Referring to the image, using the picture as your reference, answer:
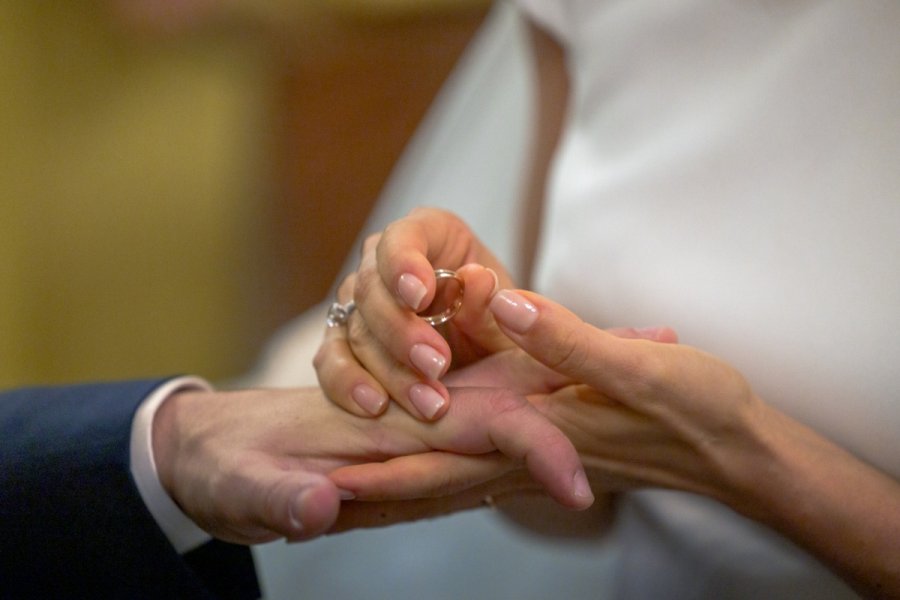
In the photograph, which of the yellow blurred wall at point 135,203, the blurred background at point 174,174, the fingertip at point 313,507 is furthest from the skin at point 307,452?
the yellow blurred wall at point 135,203

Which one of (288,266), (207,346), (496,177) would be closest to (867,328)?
(496,177)

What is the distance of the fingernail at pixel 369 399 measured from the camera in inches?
19.2

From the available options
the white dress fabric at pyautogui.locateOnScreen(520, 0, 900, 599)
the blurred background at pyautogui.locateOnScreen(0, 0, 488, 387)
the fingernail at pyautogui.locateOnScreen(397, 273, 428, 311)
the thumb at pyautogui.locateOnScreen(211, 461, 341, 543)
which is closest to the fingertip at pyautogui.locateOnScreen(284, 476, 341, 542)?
the thumb at pyautogui.locateOnScreen(211, 461, 341, 543)

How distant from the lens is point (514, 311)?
430 millimetres

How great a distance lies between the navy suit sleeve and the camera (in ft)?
1.64

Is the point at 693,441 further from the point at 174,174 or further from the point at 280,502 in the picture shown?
the point at 174,174

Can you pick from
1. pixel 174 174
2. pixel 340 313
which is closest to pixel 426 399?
pixel 340 313

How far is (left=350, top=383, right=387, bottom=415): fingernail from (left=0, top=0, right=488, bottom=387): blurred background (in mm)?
995

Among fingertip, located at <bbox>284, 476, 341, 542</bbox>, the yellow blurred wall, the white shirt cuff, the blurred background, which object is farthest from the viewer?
the yellow blurred wall

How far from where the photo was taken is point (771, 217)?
0.56 m

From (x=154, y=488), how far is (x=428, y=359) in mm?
198

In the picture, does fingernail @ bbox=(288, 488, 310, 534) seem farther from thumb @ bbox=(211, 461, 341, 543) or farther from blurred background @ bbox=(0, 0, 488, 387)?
blurred background @ bbox=(0, 0, 488, 387)

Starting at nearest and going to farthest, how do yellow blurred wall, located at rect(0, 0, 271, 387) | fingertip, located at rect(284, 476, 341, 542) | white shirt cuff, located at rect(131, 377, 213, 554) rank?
1. fingertip, located at rect(284, 476, 341, 542)
2. white shirt cuff, located at rect(131, 377, 213, 554)
3. yellow blurred wall, located at rect(0, 0, 271, 387)

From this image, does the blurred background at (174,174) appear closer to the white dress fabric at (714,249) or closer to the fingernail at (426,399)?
the white dress fabric at (714,249)
